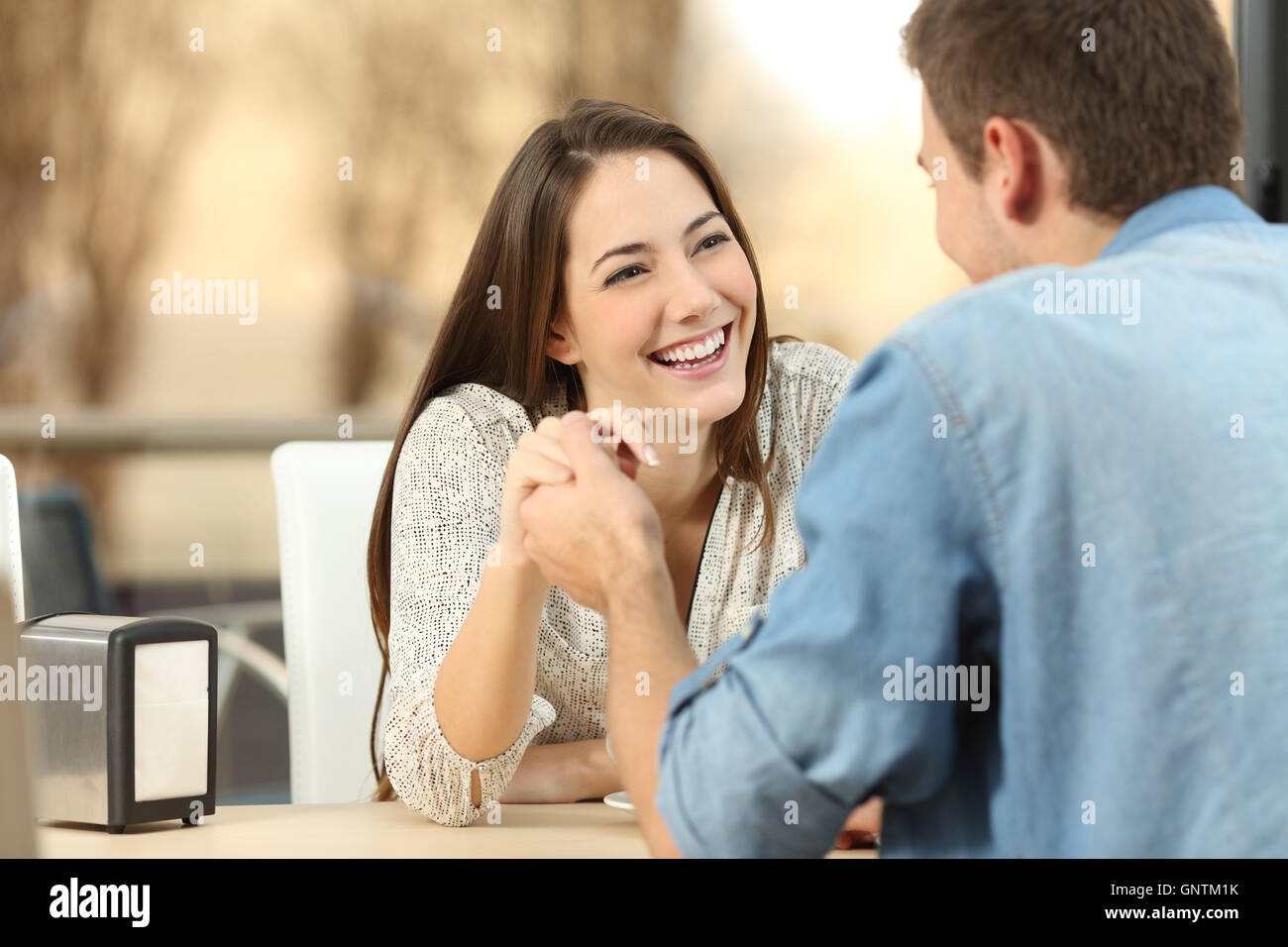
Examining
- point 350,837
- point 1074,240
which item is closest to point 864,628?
point 1074,240

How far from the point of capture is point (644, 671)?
2.87ft

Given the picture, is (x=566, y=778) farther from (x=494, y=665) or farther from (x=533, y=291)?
(x=533, y=291)

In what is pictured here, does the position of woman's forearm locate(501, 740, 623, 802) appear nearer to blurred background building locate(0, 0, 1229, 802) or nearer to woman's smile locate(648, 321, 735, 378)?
woman's smile locate(648, 321, 735, 378)

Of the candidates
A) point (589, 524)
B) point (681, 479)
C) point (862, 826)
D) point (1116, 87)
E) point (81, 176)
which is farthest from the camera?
point (81, 176)

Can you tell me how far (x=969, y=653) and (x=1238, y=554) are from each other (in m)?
0.16

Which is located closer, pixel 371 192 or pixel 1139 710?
pixel 1139 710

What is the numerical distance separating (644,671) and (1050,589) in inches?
11.3

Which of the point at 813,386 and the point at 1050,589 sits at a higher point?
the point at 813,386

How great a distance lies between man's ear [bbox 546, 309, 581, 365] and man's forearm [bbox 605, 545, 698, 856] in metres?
0.82

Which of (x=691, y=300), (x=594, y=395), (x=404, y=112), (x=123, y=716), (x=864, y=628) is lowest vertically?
(x=123, y=716)
